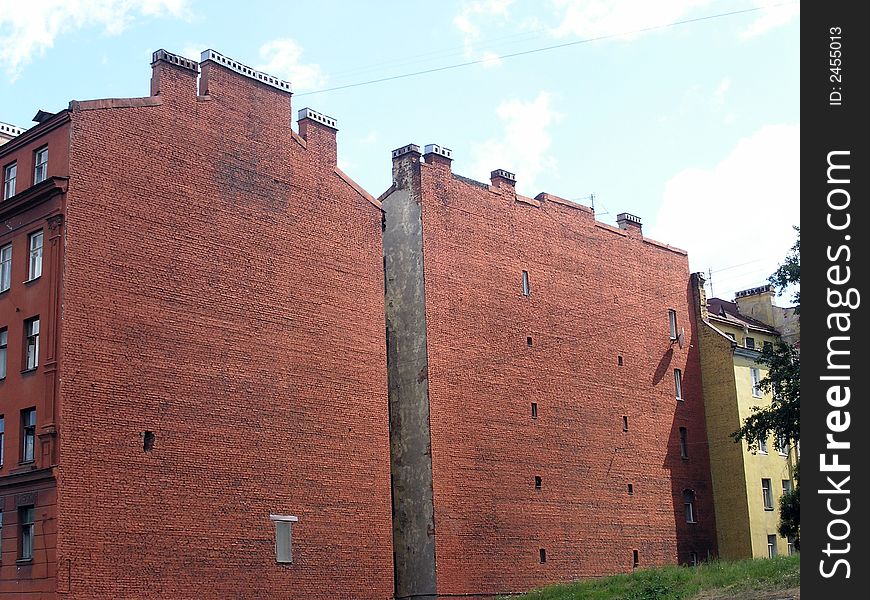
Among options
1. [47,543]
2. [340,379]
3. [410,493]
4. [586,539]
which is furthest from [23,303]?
[586,539]

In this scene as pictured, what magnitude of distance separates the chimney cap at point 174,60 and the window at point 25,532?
14.4 m

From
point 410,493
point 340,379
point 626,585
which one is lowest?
point 626,585

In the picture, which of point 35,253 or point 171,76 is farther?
point 171,76

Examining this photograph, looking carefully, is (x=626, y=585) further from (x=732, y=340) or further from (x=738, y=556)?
(x=732, y=340)

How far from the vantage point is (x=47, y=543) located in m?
30.4

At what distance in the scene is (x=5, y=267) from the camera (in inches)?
1369

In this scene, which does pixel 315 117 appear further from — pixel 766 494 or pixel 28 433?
pixel 766 494

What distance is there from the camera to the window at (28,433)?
31.9m

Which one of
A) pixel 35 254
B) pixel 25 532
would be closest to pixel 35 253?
pixel 35 254

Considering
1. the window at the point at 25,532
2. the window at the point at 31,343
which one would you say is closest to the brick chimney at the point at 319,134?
the window at the point at 31,343

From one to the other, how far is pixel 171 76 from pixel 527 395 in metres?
18.2

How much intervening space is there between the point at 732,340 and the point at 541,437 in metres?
13.7

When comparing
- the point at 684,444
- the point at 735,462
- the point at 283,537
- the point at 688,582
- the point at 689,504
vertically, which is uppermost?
the point at 684,444

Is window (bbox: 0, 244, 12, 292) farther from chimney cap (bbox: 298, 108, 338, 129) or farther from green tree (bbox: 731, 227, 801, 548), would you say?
green tree (bbox: 731, 227, 801, 548)
